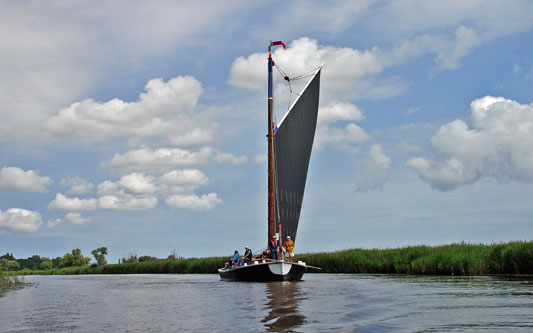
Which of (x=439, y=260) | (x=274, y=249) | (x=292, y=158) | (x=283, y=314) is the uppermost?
(x=292, y=158)

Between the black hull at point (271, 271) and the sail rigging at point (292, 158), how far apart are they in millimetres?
3374

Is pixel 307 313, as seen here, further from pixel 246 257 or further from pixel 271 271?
pixel 246 257

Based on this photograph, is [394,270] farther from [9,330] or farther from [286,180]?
[9,330]

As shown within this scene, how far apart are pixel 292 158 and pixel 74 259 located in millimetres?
57699

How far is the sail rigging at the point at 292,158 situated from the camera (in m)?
26.7

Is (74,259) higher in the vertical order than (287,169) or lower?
lower

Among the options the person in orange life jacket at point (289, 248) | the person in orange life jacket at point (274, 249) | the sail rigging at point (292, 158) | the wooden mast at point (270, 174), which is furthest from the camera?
the sail rigging at point (292, 158)

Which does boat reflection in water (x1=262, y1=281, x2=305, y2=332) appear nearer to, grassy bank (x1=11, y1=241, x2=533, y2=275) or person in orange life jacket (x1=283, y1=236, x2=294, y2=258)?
person in orange life jacket (x1=283, y1=236, x2=294, y2=258)

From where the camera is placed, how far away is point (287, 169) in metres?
27.3

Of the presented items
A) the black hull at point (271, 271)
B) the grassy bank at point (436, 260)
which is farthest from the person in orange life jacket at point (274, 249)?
the grassy bank at point (436, 260)

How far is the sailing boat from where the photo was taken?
24047 millimetres

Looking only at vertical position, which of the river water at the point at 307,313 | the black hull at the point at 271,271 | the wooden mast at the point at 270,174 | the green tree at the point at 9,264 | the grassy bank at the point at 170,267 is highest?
the wooden mast at the point at 270,174

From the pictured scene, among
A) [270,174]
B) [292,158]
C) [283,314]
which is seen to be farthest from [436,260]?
[283,314]

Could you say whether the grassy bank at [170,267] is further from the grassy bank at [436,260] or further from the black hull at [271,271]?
the black hull at [271,271]
